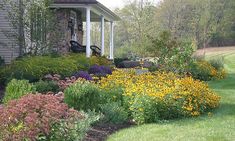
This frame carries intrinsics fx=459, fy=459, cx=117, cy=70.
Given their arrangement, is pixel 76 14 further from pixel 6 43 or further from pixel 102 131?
pixel 102 131

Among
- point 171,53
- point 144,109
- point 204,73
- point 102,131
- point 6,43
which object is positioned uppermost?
point 6,43

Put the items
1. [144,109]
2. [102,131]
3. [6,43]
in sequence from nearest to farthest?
[102,131] < [144,109] < [6,43]

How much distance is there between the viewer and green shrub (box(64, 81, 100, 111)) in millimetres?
9258

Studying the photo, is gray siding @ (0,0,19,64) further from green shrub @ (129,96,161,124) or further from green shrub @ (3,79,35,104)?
green shrub @ (129,96,161,124)

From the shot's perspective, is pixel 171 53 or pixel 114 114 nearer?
pixel 114 114

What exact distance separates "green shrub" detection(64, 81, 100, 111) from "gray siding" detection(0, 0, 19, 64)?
→ 872 cm

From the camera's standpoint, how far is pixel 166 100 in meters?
9.16

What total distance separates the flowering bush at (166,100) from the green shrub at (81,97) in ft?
2.39

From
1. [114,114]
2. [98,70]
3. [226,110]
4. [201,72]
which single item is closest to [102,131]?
[114,114]

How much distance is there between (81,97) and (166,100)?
1708 mm

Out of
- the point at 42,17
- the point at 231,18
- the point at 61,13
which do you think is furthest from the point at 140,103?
the point at 231,18

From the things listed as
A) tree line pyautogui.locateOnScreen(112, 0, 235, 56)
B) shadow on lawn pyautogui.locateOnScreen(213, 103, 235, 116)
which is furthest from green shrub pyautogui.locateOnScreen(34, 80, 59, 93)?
tree line pyautogui.locateOnScreen(112, 0, 235, 56)

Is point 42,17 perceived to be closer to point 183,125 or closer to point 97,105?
point 97,105

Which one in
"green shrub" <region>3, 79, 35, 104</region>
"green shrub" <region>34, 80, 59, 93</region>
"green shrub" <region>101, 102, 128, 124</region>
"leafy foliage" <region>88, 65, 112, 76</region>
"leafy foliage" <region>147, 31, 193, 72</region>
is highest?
"leafy foliage" <region>147, 31, 193, 72</region>
